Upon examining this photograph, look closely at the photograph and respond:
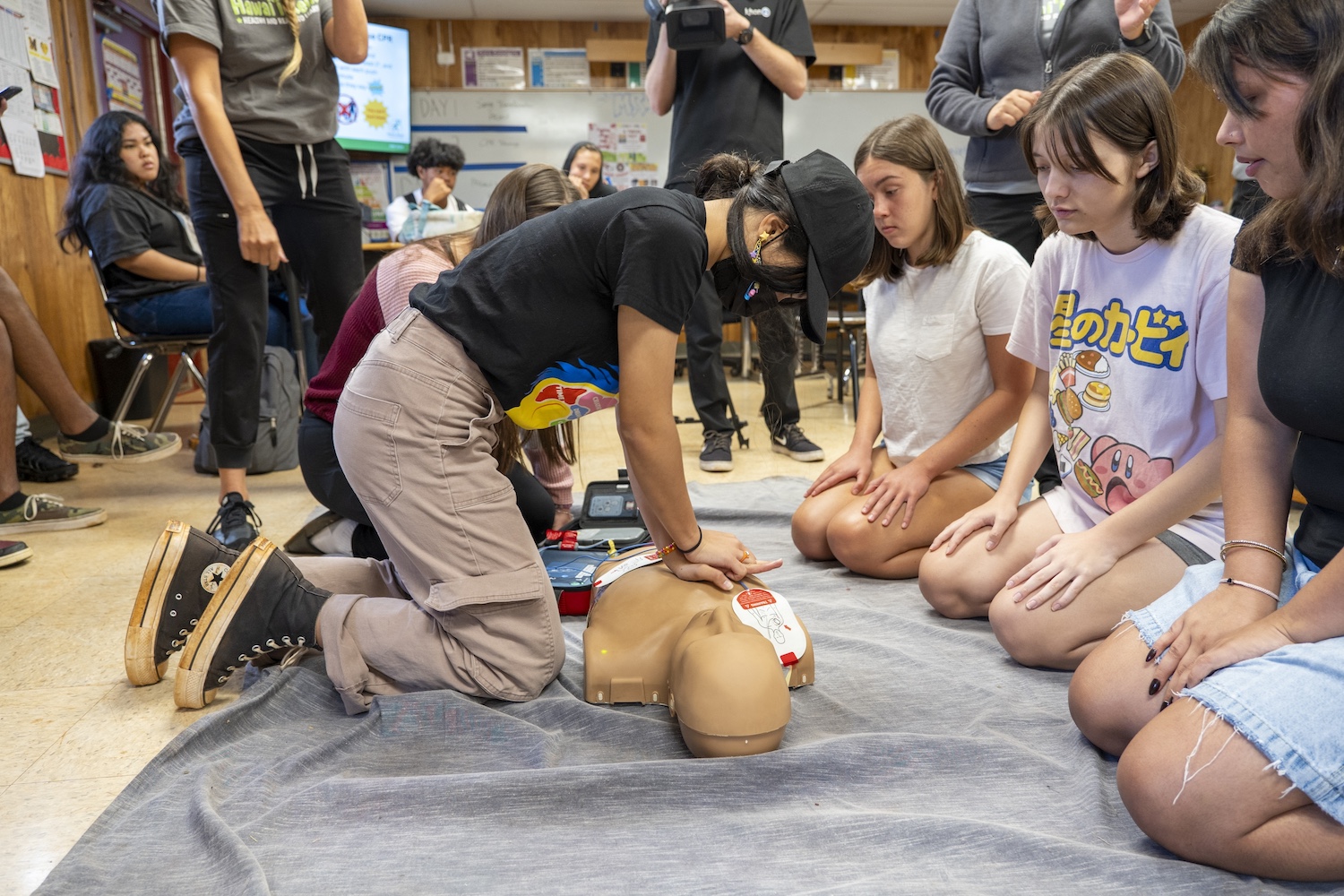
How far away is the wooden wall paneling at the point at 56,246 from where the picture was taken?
132 inches

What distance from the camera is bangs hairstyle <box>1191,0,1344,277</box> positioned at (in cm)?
85

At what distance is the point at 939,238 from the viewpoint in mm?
1845

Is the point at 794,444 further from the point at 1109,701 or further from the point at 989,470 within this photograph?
the point at 1109,701

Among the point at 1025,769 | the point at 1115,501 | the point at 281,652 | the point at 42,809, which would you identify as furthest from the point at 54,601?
the point at 1115,501

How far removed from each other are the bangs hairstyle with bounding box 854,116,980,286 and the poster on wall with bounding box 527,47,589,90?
4990mm

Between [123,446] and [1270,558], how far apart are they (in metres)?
2.85

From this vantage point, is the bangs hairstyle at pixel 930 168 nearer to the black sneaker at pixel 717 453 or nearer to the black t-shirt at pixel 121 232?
the black sneaker at pixel 717 453

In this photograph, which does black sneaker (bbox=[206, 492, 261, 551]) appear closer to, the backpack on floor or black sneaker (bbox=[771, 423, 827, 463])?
the backpack on floor

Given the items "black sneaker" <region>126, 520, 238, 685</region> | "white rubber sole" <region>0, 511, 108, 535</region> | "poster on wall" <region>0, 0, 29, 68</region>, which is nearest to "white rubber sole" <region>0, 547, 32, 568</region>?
"white rubber sole" <region>0, 511, 108, 535</region>

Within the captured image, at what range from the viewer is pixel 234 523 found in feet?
6.53

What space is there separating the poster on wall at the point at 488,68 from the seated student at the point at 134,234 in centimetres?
346

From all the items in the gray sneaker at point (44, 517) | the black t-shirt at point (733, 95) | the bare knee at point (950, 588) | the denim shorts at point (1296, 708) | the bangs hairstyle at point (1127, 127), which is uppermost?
the black t-shirt at point (733, 95)

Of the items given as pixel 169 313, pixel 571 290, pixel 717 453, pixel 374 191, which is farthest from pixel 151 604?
pixel 374 191

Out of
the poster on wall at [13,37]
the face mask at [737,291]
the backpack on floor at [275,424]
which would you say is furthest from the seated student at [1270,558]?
the poster on wall at [13,37]
